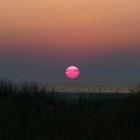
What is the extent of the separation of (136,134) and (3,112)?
545cm

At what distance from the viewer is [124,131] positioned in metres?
11.3

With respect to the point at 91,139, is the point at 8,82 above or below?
above

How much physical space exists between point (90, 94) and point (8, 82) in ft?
18.1

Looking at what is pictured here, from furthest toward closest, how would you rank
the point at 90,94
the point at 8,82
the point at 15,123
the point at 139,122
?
the point at 8,82 < the point at 90,94 < the point at 139,122 < the point at 15,123

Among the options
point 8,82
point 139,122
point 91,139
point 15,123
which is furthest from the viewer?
point 8,82

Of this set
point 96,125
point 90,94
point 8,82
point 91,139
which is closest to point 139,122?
point 96,125

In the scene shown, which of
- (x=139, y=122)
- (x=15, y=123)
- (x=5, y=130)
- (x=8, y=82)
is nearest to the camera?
(x=5, y=130)

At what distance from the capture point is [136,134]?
437 inches

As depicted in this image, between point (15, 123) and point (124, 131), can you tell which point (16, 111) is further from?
point (124, 131)

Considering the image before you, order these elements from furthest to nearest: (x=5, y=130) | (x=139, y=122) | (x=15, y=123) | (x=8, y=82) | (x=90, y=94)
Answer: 1. (x=8, y=82)
2. (x=90, y=94)
3. (x=139, y=122)
4. (x=15, y=123)
5. (x=5, y=130)

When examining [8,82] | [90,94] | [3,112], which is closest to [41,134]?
[3,112]

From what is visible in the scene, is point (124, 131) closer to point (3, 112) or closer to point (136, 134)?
point (136, 134)

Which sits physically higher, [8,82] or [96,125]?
[8,82]

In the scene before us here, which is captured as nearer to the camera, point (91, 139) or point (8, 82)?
point (91, 139)
